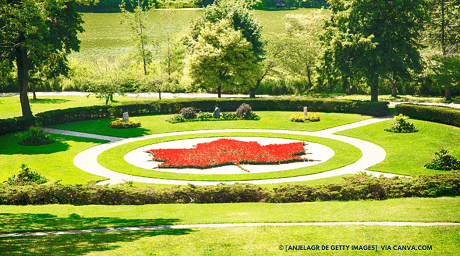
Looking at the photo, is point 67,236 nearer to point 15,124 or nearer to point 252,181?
point 252,181

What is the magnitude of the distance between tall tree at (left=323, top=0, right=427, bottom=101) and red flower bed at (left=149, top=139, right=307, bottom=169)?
1682 cm

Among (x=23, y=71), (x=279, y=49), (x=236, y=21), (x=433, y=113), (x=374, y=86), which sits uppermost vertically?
(x=236, y=21)

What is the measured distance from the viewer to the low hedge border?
34.5 meters

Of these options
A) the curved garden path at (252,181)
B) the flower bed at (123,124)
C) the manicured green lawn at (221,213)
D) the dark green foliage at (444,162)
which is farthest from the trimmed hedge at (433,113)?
the flower bed at (123,124)

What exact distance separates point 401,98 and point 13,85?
48.2 m

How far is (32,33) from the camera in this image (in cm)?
2775

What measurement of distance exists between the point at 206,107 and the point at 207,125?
26.2 ft

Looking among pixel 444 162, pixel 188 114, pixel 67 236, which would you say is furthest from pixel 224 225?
pixel 188 114

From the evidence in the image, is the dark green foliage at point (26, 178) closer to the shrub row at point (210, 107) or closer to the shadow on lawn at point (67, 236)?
the shadow on lawn at point (67, 236)

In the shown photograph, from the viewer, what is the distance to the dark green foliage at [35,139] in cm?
2622

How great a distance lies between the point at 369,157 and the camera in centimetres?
2239

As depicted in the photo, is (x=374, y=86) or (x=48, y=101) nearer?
(x=374, y=86)

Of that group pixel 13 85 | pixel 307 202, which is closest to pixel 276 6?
pixel 13 85

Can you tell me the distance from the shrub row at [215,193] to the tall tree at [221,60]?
2666 cm
